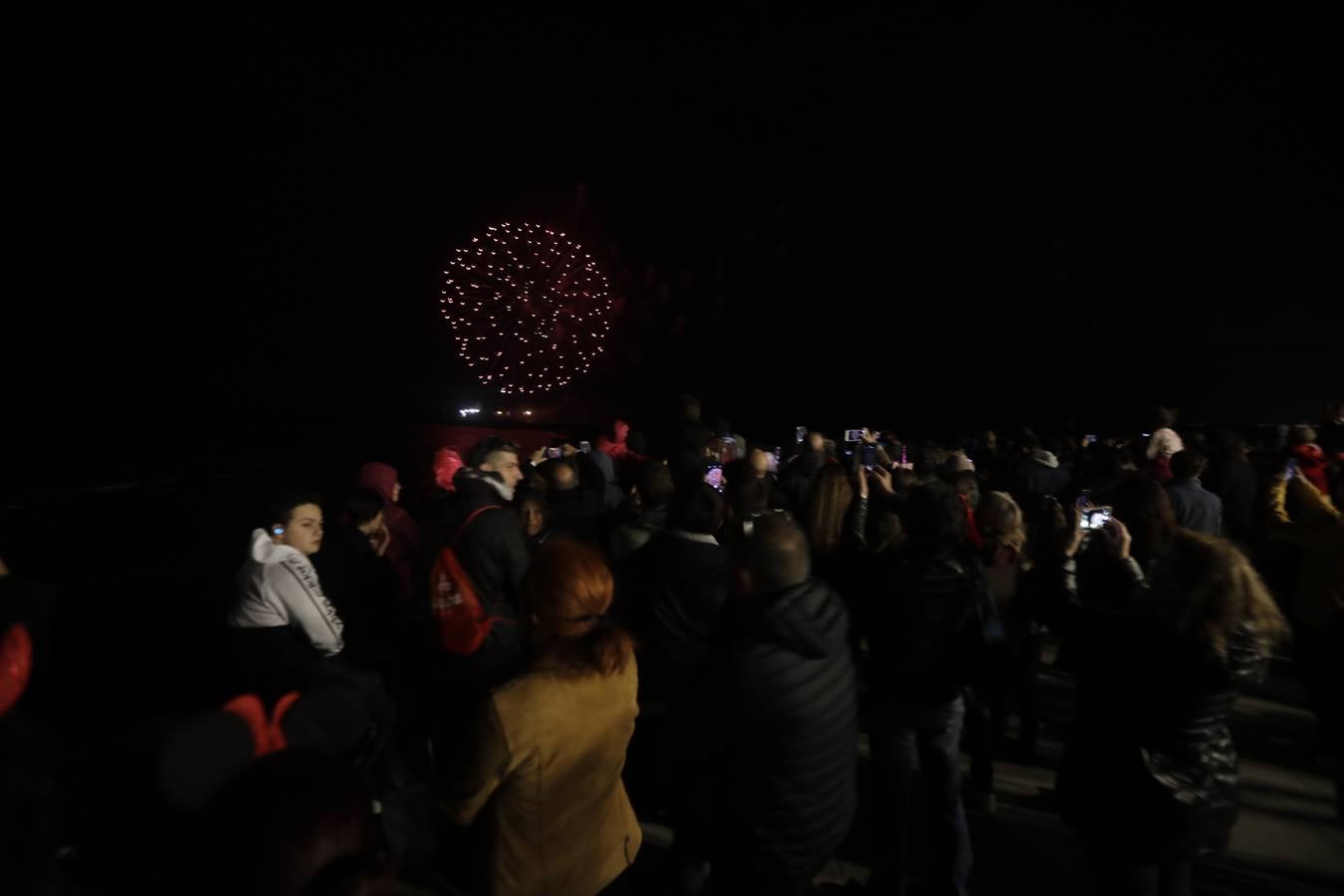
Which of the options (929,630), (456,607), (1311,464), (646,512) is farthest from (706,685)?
(1311,464)

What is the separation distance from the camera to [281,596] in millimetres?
3479

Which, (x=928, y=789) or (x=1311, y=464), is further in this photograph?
(x=1311, y=464)

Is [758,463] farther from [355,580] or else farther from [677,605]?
[355,580]

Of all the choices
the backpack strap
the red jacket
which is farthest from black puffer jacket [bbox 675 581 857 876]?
the red jacket

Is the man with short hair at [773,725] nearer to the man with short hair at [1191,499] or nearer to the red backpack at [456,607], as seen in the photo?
the red backpack at [456,607]

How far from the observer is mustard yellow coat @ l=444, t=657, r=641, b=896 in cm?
220

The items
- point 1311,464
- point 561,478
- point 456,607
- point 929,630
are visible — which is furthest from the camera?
point 1311,464

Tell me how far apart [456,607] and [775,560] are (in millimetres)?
1991

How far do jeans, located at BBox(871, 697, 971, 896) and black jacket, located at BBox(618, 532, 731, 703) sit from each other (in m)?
0.99

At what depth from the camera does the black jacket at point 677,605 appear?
3920 millimetres

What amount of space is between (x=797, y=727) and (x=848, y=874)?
1.80m

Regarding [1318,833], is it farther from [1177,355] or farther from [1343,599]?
[1177,355]

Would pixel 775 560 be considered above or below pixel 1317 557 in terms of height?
above

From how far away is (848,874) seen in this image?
143 inches
